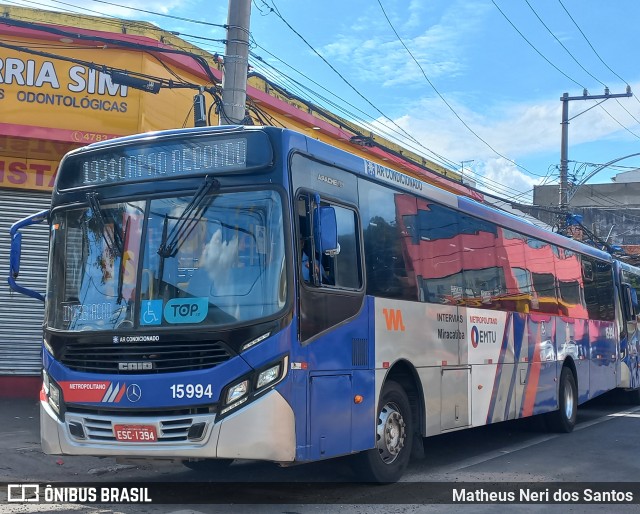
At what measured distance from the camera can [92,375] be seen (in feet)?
22.7

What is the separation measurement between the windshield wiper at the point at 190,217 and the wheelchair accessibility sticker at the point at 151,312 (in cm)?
42

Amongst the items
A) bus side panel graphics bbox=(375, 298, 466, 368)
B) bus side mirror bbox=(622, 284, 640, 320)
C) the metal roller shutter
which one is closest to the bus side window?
bus side panel graphics bbox=(375, 298, 466, 368)

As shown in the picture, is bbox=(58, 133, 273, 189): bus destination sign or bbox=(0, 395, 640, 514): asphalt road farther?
bbox=(0, 395, 640, 514): asphalt road

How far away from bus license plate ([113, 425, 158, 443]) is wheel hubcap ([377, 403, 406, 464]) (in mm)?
2451

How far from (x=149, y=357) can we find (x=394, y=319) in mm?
2865

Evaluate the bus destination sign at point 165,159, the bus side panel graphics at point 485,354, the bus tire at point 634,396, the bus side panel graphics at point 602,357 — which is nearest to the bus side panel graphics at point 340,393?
the bus destination sign at point 165,159

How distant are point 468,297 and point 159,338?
5.10m

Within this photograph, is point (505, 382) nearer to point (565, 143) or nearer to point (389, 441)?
point (389, 441)

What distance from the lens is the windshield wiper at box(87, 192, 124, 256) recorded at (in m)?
7.11

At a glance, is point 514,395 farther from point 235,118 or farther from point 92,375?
point 92,375

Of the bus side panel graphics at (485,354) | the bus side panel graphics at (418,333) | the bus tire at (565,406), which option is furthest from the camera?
the bus tire at (565,406)

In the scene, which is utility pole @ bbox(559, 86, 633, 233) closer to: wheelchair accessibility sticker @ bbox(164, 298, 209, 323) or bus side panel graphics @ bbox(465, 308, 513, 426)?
bus side panel graphics @ bbox(465, 308, 513, 426)

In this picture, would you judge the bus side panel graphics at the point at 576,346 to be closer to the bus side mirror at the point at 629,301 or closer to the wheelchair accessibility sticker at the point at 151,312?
the bus side mirror at the point at 629,301

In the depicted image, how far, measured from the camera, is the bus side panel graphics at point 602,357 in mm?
16156
